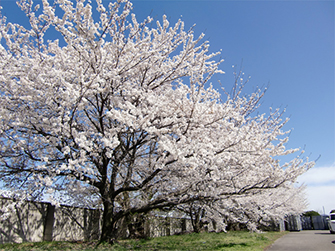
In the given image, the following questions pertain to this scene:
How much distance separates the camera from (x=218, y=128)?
21.6 feet

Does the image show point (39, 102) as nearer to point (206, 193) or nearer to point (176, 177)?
point (176, 177)

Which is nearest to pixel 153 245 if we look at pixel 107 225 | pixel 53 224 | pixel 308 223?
pixel 107 225

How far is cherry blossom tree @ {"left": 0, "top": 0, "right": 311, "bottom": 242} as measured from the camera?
466 cm

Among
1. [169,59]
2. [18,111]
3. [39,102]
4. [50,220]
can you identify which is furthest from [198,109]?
[50,220]

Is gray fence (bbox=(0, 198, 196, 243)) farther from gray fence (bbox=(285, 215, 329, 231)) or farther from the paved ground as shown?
gray fence (bbox=(285, 215, 329, 231))

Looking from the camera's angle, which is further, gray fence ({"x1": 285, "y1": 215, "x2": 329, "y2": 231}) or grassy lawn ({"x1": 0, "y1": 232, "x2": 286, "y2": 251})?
gray fence ({"x1": 285, "y1": 215, "x2": 329, "y2": 231})

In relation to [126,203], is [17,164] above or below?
above

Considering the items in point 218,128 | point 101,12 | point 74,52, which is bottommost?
point 218,128

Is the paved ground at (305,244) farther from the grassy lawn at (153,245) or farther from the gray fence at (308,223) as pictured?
the gray fence at (308,223)

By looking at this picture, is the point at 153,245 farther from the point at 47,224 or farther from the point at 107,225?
the point at 47,224

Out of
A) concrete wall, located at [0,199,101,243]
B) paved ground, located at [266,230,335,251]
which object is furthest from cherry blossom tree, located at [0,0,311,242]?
paved ground, located at [266,230,335,251]

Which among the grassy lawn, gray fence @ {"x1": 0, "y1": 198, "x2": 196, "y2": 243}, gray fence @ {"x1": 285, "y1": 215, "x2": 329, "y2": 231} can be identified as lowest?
gray fence @ {"x1": 285, "y1": 215, "x2": 329, "y2": 231}

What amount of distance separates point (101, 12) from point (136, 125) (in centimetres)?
268

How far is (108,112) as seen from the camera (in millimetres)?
4207
